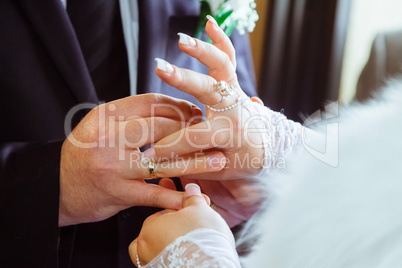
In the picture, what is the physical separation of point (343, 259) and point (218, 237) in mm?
171

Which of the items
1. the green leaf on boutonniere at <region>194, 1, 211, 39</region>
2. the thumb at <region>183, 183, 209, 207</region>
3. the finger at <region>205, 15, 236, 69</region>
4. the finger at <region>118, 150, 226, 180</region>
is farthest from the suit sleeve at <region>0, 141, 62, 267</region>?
the green leaf on boutonniere at <region>194, 1, 211, 39</region>

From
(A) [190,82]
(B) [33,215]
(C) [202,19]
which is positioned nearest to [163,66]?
(A) [190,82]

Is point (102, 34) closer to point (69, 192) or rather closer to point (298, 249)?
point (69, 192)

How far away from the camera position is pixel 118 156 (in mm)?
639

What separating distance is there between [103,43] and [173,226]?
0.60 metres

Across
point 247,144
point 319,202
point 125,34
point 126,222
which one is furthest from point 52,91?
point 319,202

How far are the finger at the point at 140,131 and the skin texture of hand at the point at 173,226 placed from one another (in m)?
0.13

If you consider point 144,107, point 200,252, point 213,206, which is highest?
point 144,107

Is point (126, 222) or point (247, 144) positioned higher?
point (247, 144)

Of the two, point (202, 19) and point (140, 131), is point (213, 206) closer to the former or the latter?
point (140, 131)

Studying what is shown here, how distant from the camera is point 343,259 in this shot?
1.17ft

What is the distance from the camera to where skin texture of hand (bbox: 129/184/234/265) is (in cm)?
50

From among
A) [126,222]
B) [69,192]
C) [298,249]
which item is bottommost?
[126,222]

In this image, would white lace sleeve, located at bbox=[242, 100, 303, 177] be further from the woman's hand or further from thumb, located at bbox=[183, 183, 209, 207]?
thumb, located at bbox=[183, 183, 209, 207]
